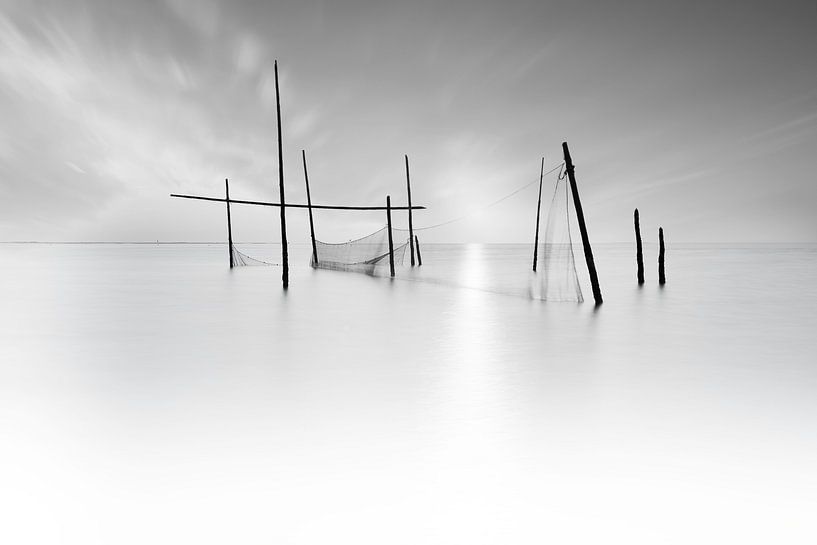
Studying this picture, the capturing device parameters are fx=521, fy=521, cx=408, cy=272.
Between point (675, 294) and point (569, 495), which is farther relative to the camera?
point (675, 294)

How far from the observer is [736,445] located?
484cm

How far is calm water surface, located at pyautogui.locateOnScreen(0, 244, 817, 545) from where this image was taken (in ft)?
11.5

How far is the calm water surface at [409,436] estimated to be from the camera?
3490 mm

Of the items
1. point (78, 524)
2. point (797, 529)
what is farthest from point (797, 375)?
point (78, 524)

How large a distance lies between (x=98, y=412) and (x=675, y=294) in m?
20.0

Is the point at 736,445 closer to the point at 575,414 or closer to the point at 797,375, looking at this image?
the point at 575,414

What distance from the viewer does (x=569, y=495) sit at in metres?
3.82

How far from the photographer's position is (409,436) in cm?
511

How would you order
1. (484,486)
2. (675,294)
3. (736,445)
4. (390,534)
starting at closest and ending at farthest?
(390,534), (484,486), (736,445), (675,294)

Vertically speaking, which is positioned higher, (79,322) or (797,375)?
(79,322)

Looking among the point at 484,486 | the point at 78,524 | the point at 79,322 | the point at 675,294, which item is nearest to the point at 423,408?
the point at 484,486

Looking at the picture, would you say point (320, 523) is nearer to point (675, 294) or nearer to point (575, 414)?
point (575, 414)

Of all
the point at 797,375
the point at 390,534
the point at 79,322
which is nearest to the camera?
the point at 390,534

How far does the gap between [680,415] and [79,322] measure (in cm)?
1379
